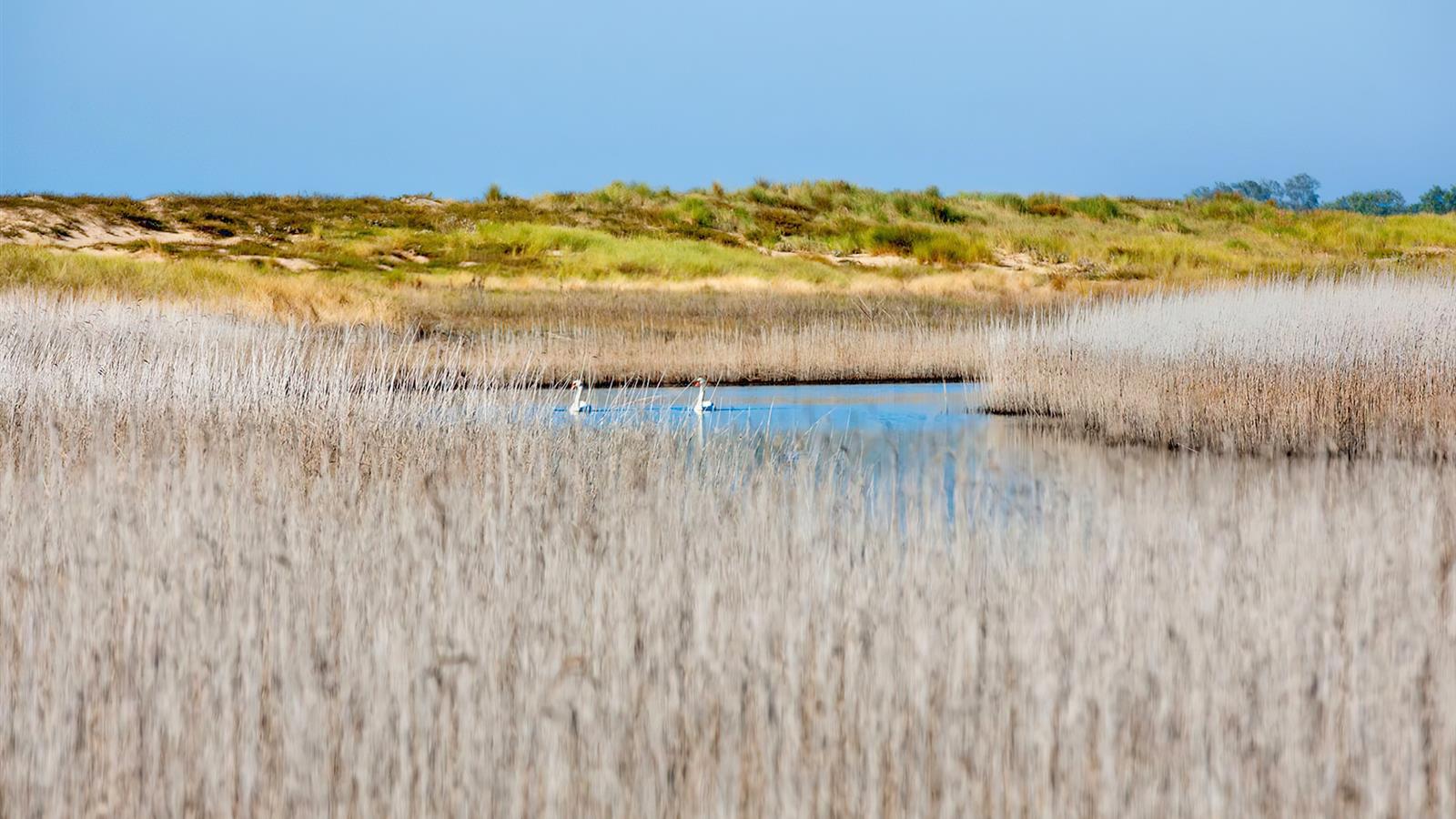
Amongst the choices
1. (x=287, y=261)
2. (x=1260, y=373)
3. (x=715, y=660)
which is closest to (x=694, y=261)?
(x=287, y=261)

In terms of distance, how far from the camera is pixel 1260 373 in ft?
30.1

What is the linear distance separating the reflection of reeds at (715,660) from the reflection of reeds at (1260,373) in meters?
3.95

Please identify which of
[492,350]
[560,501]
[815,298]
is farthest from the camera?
[815,298]

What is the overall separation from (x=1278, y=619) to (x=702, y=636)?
1444 mm

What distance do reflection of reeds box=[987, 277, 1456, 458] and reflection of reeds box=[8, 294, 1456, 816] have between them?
3951 millimetres

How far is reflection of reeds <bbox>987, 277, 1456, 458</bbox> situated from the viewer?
8.62 m

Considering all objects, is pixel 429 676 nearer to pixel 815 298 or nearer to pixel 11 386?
pixel 11 386

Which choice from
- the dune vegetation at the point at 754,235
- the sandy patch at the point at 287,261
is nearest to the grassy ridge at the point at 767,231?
the dune vegetation at the point at 754,235

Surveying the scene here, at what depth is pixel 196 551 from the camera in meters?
3.80

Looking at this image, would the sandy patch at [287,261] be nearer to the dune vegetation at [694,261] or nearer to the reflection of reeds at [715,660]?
the dune vegetation at [694,261]

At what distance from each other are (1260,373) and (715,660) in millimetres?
7191

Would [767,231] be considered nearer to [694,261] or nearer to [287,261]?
[694,261]

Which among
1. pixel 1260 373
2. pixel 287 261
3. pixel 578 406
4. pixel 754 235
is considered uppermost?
pixel 754 235

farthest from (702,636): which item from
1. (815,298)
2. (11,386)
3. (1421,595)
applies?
(815,298)
